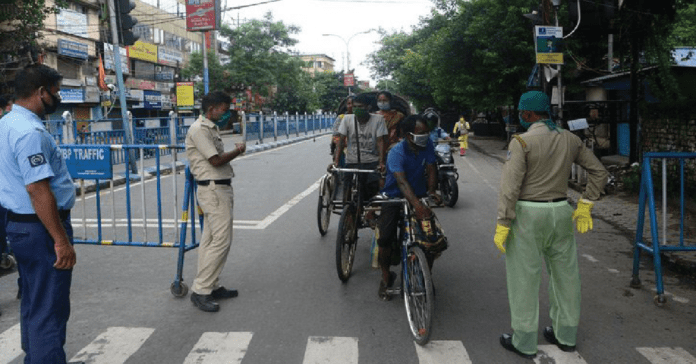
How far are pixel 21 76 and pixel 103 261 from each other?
381 centimetres

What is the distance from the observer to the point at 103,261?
6.77 metres

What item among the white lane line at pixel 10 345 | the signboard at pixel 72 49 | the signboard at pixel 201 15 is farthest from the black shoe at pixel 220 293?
the signboard at pixel 72 49

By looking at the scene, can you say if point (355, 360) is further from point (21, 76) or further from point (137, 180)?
point (137, 180)

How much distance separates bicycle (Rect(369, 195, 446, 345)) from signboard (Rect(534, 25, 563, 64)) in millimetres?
8346

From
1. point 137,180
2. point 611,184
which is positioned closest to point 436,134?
point 611,184

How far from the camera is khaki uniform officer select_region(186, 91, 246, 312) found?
511 centimetres

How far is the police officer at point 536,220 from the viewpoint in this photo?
4.03 m

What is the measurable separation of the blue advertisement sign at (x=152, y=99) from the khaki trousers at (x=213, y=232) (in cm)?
3811

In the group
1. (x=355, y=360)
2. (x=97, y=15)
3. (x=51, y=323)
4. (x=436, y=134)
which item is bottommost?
(x=355, y=360)

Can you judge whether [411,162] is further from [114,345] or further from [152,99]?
[152,99]

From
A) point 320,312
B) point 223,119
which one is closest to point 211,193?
point 223,119

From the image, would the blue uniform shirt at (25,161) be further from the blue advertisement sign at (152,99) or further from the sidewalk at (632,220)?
the blue advertisement sign at (152,99)

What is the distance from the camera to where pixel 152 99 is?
41719 millimetres

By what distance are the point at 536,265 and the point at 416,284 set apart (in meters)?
0.86
